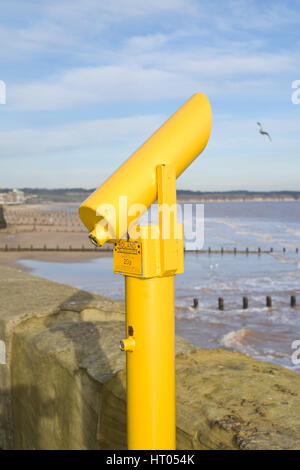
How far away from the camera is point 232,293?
23.2 m

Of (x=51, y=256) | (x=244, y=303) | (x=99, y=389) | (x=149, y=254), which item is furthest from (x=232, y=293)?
(x=149, y=254)

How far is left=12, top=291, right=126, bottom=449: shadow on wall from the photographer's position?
2826mm

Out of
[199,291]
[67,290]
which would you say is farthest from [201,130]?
[199,291]

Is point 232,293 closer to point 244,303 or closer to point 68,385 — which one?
point 244,303

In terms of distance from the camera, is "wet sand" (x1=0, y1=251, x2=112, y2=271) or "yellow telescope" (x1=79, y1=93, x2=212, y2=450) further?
"wet sand" (x1=0, y1=251, x2=112, y2=271)

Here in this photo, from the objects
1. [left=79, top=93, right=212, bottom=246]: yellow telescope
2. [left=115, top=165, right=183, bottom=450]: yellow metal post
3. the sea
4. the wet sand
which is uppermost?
[left=79, top=93, right=212, bottom=246]: yellow telescope

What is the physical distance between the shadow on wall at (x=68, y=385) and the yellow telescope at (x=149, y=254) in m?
0.52

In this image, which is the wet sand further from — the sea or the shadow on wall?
the shadow on wall

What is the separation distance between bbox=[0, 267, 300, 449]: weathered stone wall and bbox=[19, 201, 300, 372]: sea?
9.61 m

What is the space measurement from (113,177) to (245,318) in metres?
17.0

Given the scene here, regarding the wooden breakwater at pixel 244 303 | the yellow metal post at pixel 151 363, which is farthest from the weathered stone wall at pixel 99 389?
the wooden breakwater at pixel 244 303

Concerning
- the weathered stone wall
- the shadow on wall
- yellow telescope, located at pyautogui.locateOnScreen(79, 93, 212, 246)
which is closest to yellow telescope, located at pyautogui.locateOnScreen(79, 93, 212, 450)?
yellow telescope, located at pyautogui.locateOnScreen(79, 93, 212, 246)

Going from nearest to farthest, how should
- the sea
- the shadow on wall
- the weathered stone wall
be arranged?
the weathered stone wall < the shadow on wall < the sea

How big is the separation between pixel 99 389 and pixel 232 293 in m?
21.0
